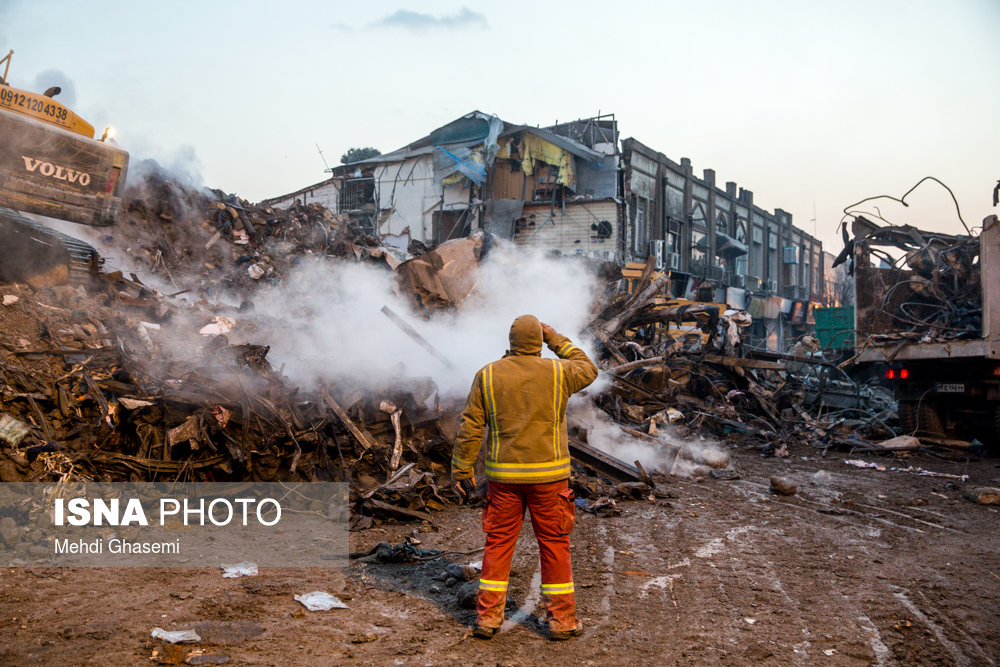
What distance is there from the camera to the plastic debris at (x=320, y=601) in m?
3.76

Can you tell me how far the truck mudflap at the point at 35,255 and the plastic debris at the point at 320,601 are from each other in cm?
553

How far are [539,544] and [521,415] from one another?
0.69 meters

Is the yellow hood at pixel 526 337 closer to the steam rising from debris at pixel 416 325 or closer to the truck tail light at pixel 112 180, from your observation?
the steam rising from debris at pixel 416 325

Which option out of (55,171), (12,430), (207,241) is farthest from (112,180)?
(207,241)

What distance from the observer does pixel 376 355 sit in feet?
25.9

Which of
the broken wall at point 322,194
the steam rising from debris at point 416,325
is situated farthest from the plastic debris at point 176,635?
the broken wall at point 322,194

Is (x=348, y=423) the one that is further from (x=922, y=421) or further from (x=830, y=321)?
(x=830, y=321)

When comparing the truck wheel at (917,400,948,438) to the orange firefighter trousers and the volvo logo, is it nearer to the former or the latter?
the orange firefighter trousers

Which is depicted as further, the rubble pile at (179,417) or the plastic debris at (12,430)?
the rubble pile at (179,417)

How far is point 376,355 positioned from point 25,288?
12.1 feet

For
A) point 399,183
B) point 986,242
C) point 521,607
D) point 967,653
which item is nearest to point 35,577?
point 521,607

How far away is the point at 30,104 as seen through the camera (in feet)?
22.7

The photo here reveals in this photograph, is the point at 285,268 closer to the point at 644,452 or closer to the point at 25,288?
the point at 25,288

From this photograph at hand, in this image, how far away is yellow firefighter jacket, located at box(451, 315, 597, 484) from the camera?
11.8 ft
